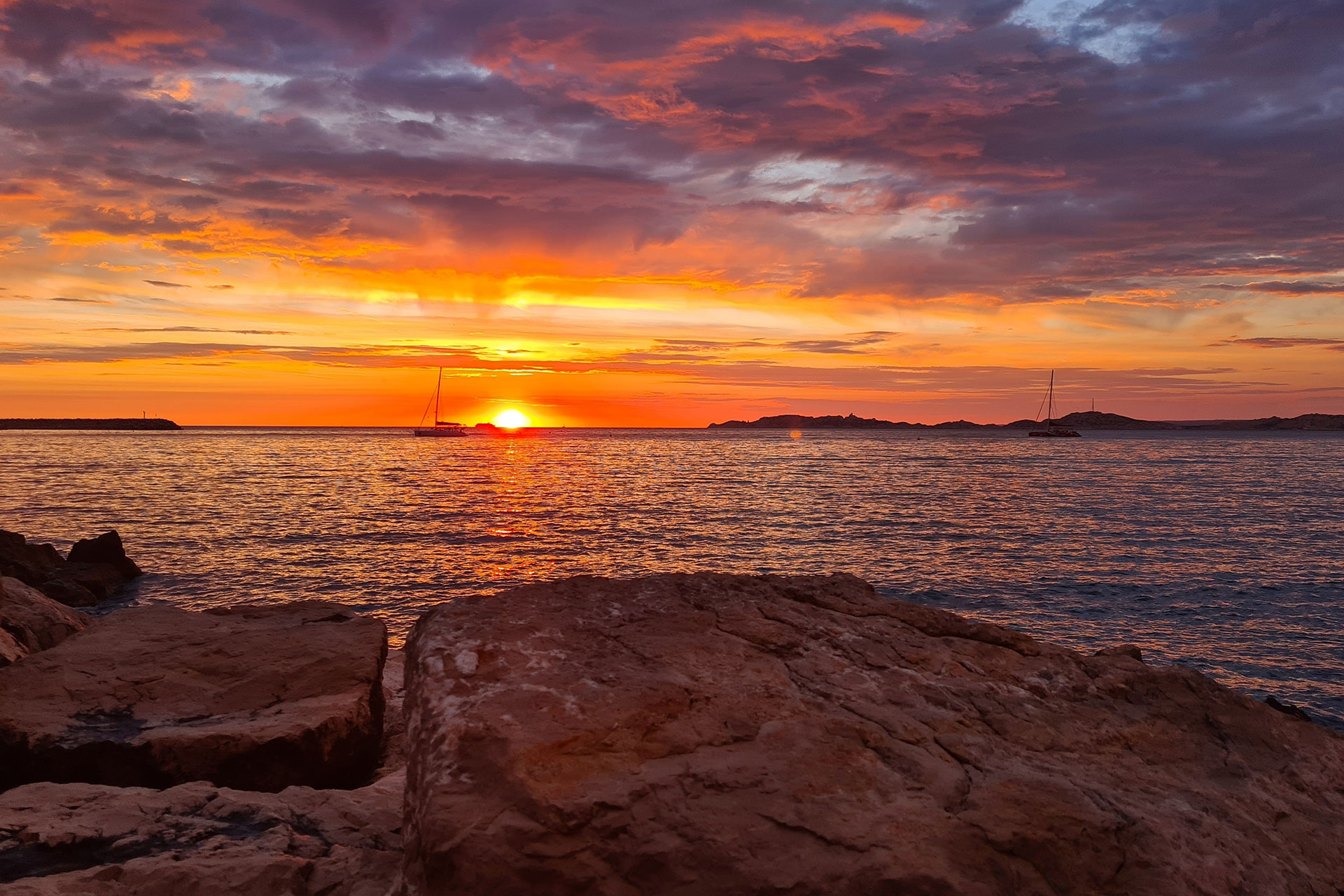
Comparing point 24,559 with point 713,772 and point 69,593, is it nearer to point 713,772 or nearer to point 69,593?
point 69,593

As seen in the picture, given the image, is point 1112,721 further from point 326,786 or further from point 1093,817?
point 326,786

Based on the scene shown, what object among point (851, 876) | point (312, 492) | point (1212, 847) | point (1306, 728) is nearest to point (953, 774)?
point (851, 876)

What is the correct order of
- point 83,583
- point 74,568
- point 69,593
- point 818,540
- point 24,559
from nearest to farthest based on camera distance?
point 69,593 < point 24,559 < point 83,583 < point 74,568 < point 818,540

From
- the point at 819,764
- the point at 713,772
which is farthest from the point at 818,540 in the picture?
the point at 713,772

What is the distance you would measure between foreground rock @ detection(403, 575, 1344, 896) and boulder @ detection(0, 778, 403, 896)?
90cm

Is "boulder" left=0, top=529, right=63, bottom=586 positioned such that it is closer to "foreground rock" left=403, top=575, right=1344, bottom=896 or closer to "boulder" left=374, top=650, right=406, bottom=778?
"boulder" left=374, top=650, right=406, bottom=778

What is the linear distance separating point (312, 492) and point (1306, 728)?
52693mm

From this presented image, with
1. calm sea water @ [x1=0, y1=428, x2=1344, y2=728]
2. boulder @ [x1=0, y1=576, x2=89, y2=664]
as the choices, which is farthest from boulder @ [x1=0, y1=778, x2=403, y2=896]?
calm sea water @ [x1=0, y1=428, x2=1344, y2=728]

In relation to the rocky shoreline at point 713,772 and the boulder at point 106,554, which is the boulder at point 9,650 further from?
the boulder at point 106,554

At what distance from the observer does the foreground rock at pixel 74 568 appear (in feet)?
65.5

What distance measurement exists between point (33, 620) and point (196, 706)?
4.36 m

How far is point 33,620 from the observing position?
10188 mm

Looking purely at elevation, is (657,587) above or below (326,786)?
above

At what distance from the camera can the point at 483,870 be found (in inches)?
151
